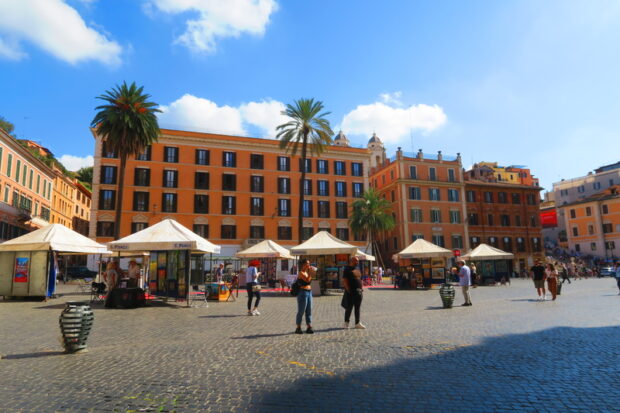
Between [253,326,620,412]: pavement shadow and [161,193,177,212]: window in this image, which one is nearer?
[253,326,620,412]: pavement shadow

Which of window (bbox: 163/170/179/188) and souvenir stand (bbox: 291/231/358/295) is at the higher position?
window (bbox: 163/170/179/188)

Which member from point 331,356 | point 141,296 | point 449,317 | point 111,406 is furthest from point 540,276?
point 111,406

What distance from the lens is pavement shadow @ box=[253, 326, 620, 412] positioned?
459 centimetres

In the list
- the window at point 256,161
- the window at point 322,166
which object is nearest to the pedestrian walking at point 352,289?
the window at point 256,161

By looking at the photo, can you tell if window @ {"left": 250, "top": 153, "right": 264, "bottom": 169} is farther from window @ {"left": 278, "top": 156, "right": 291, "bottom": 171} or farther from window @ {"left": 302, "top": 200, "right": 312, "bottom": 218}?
window @ {"left": 302, "top": 200, "right": 312, "bottom": 218}

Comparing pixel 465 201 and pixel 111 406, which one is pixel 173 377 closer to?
pixel 111 406

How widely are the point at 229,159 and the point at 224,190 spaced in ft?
12.3

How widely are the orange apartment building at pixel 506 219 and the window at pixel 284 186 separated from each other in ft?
83.4

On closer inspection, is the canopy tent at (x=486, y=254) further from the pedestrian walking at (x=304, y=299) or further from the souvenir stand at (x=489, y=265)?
the pedestrian walking at (x=304, y=299)

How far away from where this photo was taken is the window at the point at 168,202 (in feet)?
144

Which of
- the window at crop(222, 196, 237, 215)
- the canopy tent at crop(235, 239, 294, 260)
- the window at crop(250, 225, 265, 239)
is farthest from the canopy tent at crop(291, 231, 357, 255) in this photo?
the window at crop(222, 196, 237, 215)

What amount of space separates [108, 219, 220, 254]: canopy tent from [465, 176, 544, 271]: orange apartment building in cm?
4773

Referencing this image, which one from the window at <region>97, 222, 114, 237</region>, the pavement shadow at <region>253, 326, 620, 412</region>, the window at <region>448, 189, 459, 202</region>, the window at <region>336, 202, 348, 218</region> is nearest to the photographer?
the pavement shadow at <region>253, 326, 620, 412</region>

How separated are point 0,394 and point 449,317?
1073cm
